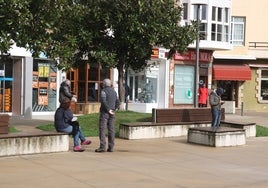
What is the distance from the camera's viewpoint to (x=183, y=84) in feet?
113

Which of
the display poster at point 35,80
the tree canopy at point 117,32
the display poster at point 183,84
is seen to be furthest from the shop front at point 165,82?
the tree canopy at point 117,32

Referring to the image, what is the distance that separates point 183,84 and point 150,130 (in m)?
18.8

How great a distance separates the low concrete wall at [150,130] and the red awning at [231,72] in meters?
21.2

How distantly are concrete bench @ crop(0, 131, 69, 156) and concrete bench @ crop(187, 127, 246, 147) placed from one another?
4.23m

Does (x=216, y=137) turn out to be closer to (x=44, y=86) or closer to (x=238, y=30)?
(x=44, y=86)

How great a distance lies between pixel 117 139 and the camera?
1543 centimetres

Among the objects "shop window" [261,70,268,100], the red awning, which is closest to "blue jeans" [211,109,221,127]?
the red awning

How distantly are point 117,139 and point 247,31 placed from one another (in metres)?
26.9

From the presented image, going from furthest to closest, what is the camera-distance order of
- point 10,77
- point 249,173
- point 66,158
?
1. point 10,77
2. point 66,158
3. point 249,173

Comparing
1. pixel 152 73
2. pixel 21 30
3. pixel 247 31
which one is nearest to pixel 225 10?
pixel 247 31

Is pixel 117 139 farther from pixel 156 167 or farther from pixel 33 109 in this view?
pixel 33 109

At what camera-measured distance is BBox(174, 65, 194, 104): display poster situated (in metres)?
34.0

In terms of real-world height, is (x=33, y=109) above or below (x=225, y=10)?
below

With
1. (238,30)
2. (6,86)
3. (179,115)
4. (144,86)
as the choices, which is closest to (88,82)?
(6,86)
